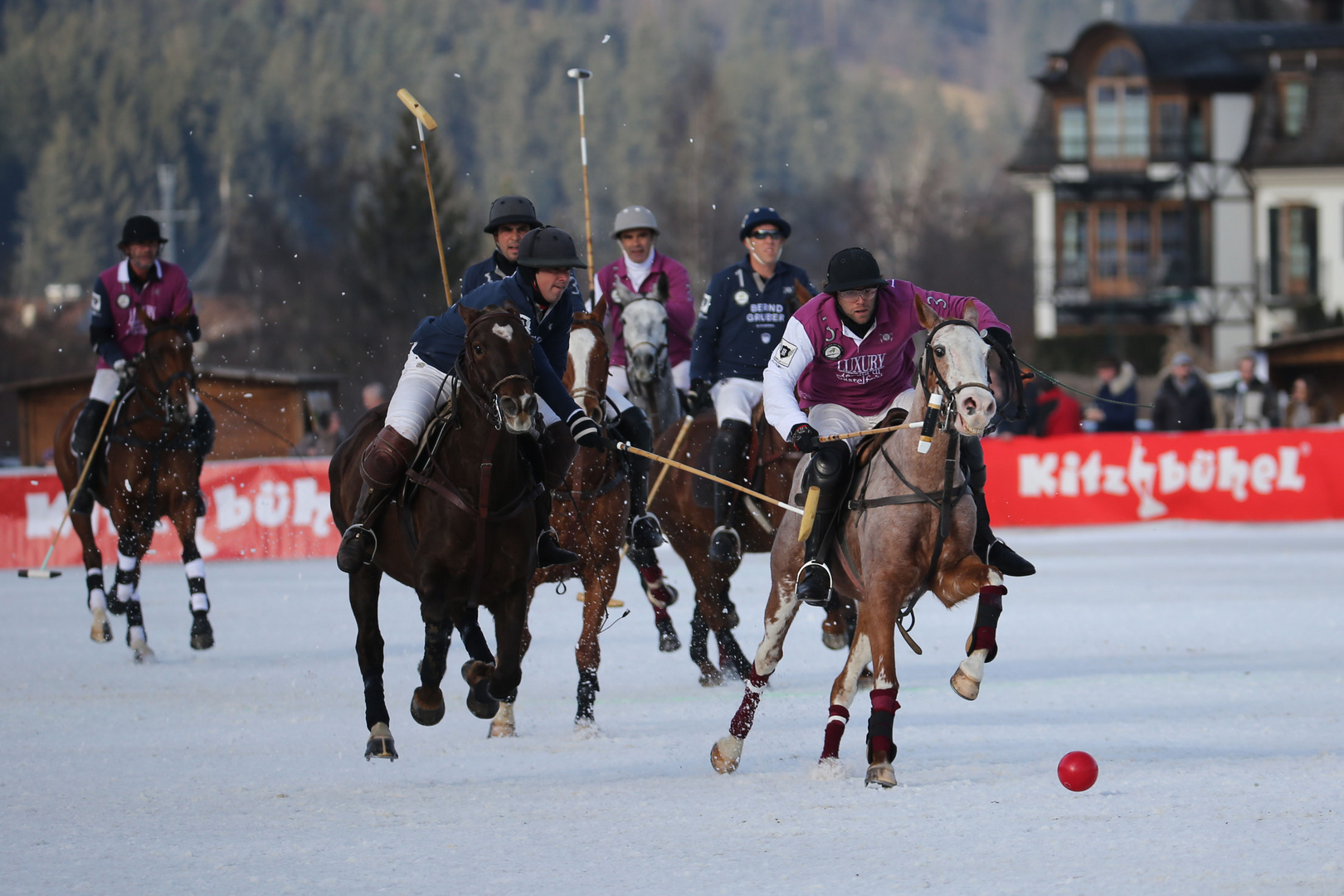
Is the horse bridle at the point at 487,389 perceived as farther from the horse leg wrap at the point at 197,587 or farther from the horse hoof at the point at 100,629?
the horse hoof at the point at 100,629

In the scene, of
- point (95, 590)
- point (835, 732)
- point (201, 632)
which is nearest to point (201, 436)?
point (95, 590)

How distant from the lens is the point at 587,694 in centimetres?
927

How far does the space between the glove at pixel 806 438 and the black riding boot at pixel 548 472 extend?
1.08 metres

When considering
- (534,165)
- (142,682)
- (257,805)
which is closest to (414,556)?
(257,805)

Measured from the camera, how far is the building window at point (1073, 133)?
52.3 metres

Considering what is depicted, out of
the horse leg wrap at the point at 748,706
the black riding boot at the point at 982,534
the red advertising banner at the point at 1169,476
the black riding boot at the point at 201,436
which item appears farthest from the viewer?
the red advertising banner at the point at 1169,476

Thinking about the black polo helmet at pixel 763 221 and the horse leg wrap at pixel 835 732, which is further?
the black polo helmet at pixel 763 221

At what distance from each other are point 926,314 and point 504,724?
3.18 meters

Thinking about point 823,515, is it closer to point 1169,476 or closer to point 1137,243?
point 1169,476

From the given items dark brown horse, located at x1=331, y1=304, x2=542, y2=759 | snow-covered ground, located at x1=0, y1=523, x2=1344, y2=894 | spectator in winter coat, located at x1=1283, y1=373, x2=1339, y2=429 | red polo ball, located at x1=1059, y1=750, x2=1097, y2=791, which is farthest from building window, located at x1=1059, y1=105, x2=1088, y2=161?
red polo ball, located at x1=1059, y1=750, x2=1097, y2=791

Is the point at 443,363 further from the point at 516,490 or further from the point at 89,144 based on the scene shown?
the point at 89,144

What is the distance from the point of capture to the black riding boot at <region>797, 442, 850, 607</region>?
796cm

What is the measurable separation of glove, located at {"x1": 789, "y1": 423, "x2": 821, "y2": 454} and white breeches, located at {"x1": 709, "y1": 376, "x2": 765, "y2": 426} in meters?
2.85

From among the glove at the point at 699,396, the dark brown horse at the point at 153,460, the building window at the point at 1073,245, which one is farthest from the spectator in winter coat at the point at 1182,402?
the building window at the point at 1073,245
